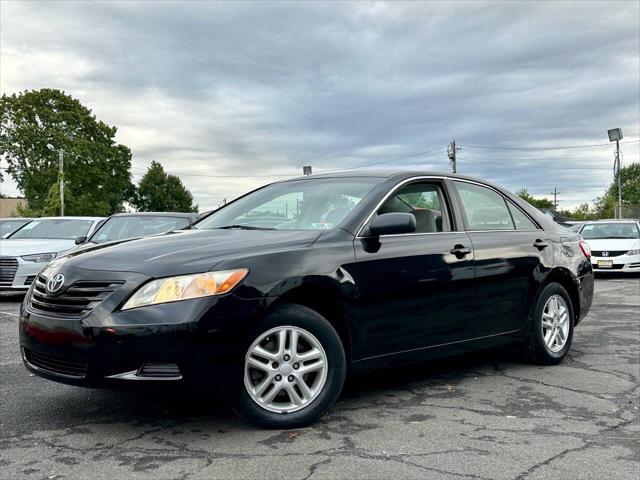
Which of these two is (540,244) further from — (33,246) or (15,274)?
(33,246)

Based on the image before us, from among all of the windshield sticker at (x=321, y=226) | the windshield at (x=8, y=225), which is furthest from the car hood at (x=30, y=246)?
the windshield sticker at (x=321, y=226)

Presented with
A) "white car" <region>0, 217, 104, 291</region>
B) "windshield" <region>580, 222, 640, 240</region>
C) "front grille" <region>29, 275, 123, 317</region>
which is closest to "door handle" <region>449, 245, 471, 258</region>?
"front grille" <region>29, 275, 123, 317</region>

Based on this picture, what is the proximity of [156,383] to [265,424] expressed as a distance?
67cm

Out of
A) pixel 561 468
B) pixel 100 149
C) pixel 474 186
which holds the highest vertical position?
pixel 100 149

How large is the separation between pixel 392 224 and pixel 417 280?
1.66 ft

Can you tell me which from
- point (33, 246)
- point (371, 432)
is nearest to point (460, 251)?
point (371, 432)

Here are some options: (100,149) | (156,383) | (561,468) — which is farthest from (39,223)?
(100,149)

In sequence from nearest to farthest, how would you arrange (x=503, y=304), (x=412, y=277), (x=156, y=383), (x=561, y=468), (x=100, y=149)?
(x=561, y=468) → (x=156, y=383) → (x=412, y=277) → (x=503, y=304) → (x=100, y=149)

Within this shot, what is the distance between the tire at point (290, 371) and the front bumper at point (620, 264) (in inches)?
498

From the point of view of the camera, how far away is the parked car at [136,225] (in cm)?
1061

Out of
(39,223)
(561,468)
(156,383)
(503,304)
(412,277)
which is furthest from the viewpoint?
(39,223)

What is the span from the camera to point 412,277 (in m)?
4.59

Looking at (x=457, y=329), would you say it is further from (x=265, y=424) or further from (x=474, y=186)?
(x=265, y=424)

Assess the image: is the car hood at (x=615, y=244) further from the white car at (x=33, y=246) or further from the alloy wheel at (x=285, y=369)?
the alloy wheel at (x=285, y=369)
